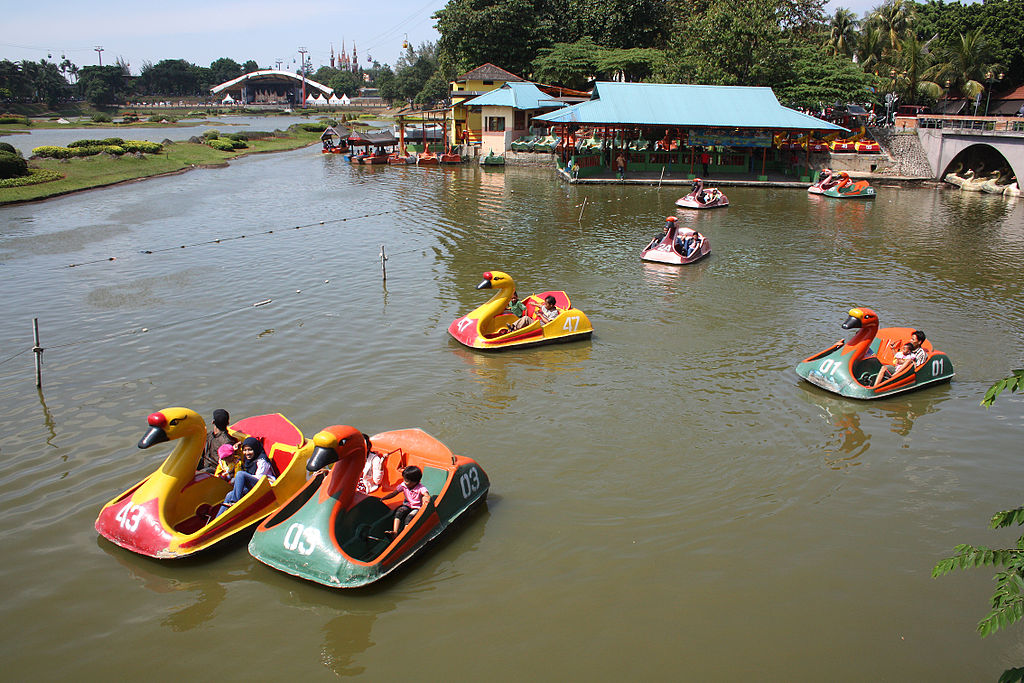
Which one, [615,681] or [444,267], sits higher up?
[444,267]

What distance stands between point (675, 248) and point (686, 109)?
74.3ft

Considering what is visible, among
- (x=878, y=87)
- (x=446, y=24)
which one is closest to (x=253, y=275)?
(x=878, y=87)

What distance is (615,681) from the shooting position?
735 cm

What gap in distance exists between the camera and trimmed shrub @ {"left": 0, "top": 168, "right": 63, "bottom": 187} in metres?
36.0

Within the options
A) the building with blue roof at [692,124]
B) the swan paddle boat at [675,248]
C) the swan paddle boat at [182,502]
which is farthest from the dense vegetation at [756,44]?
the swan paddle boat at [182,502]

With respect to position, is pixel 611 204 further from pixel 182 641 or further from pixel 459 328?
pixel 182 641

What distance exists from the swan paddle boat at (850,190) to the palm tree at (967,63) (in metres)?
20.8

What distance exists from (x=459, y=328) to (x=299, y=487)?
7.12 metres

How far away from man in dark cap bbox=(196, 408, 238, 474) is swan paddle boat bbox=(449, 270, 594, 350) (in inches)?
266

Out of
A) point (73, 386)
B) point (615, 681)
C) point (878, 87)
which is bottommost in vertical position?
point (615, 681)

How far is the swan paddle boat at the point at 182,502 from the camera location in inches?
339

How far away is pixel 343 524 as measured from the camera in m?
8.53

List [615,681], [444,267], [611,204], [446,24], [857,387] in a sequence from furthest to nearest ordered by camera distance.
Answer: [446,24] → [611,204] → [444,267] → [857,387] → [615,681]

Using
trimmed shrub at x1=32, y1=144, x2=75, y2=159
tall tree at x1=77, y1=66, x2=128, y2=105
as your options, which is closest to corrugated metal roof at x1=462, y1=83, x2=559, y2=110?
trimmed shrub at x1=32, y1=144, x2=75, y2=159
